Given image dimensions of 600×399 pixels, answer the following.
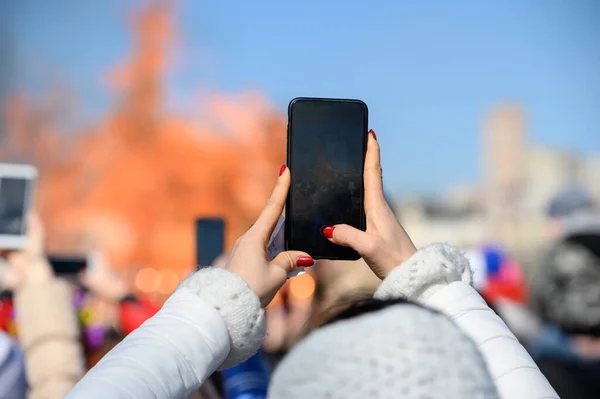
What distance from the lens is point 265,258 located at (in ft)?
3.40

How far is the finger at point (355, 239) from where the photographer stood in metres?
1.07

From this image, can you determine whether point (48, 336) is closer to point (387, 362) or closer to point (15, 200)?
point (15, 200)

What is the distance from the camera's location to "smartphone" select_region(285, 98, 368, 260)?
1110 mm

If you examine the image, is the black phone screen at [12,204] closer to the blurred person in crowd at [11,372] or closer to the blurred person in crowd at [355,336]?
the blurred person in crowd at [11,372]

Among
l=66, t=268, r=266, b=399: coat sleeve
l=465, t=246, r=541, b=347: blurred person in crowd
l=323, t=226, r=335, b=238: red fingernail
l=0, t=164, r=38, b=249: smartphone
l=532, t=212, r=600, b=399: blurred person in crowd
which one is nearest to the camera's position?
l=66, t=268, r=266, b=399: coat sleeve

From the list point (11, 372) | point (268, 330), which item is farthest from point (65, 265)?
point (268, 330)

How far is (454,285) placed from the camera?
3.50 feet

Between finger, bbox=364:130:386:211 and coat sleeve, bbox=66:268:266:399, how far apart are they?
247mm

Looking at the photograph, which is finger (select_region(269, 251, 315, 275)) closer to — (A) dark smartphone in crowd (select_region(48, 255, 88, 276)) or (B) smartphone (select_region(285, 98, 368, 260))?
(B) smartphone (select_region(285, 98, 368, 260))

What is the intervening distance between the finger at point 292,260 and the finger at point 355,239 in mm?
52

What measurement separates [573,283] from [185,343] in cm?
165

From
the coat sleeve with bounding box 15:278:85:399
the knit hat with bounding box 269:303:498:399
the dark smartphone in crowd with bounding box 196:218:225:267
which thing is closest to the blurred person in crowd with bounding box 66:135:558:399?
the knit hat with bounding box 269:303:498:399

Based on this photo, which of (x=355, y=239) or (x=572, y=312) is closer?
(x=355, y=239)

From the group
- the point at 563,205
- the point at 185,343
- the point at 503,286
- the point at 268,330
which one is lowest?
the point at 503,286
